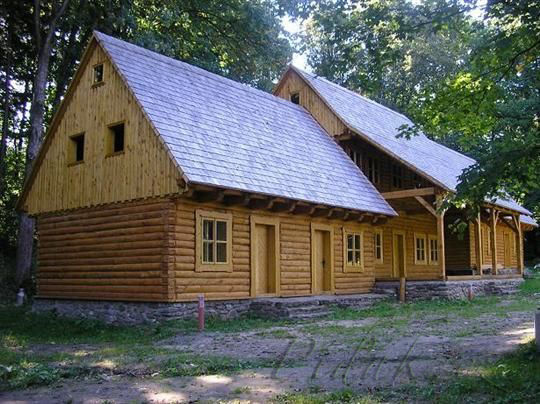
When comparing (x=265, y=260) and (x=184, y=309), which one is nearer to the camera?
(x=184, y=309)

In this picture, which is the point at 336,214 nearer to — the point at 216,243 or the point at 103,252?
the point at 216,243

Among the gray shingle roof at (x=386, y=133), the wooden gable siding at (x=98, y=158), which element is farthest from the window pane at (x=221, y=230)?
the gray shingle roof at (x=386, y=133)

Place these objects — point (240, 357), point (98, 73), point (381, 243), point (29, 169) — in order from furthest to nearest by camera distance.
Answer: point (381, 243)
point (29, 169)
point (98, 73)
point (240, 357)

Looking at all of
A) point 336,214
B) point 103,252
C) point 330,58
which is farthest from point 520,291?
point 330,58

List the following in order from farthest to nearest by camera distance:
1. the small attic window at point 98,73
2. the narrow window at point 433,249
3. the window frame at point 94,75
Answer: the narrow window at point 433,249 < the small attic window at point 98,73 < the window frame at point 94,75

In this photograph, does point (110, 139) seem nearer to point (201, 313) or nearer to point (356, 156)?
point (201, 313)

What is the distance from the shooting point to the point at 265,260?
18.2 m

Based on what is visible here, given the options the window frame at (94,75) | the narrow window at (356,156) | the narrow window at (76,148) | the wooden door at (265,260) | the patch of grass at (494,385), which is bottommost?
the patch of grass at (494,385)

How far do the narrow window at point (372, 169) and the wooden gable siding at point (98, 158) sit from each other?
1186cm

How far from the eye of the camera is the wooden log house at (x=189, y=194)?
51.2ft

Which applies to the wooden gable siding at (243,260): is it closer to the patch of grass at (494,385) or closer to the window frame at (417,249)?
the window frame at (417,249)

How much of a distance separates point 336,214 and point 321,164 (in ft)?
6.99

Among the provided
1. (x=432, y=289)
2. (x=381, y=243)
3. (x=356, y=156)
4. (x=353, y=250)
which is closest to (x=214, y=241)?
(x=353, y=250)

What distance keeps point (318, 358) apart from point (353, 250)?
1244cm
